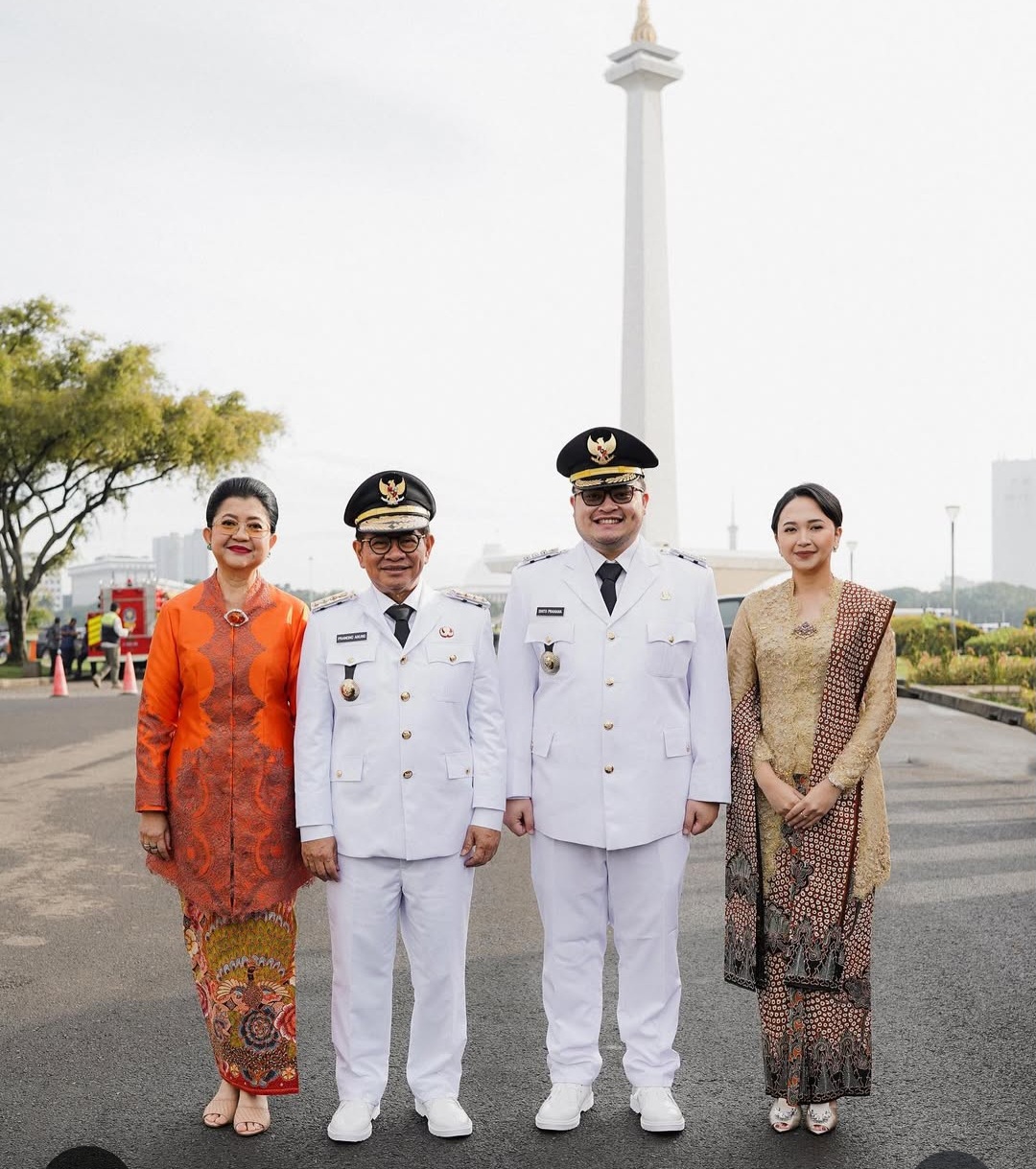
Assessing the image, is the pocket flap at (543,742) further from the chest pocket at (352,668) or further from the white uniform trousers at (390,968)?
the chest pocket at (352,668)

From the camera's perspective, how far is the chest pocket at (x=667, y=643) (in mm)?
3959

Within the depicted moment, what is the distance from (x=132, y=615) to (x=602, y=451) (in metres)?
24.4

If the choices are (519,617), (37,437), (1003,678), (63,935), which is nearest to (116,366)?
(37,437)

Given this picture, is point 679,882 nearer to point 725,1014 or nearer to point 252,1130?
point 725,1014

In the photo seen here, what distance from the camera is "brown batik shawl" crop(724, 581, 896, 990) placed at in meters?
3.79

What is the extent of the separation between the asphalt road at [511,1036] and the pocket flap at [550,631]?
1350 mm

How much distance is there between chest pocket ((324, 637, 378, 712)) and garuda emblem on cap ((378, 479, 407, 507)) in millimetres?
413

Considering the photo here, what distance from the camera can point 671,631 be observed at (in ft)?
13.0

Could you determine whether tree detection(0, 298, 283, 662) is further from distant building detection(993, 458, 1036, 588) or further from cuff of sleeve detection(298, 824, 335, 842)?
distant building detection(993, 458, 1036, 588)

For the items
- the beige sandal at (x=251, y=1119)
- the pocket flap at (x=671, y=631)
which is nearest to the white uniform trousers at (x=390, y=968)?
the beige sandal at (x=251, y=1119)

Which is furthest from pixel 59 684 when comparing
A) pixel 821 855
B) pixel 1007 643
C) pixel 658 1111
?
pixel 821 855

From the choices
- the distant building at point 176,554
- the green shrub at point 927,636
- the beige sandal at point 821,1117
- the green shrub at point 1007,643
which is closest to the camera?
the beige sandal at point 821,1117

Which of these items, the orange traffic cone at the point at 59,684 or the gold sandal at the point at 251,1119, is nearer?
the gold sandal at the point at 251,1119

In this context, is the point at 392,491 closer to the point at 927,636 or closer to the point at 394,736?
the point at 394,736
